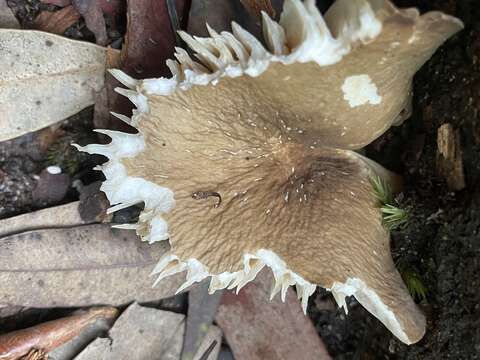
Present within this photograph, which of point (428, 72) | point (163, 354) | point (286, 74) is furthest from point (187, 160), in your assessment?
point (163, 354)

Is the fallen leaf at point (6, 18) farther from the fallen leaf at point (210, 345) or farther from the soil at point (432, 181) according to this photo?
the fallen leaf at point (210, 345)

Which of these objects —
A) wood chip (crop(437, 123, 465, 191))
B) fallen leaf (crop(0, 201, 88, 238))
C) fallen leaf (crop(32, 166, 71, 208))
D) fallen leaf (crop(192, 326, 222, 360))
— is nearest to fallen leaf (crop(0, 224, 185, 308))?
fallen leaf (crop(0, 201, 88, 238))

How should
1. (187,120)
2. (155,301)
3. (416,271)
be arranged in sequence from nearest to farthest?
(187,120), (416,271), (155,301)

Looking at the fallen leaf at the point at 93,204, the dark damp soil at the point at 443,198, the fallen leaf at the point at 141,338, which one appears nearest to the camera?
the dark damp soil at the point at 443,198

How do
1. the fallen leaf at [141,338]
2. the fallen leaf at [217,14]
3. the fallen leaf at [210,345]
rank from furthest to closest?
1. the fallen leaf at [210,345]
2. the fallen leaf at [141,338]
3. the fallen leaf at [217,14]

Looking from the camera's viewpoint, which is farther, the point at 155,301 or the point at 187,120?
the point at 155,301

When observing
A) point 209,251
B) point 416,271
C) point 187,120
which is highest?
point 187,120

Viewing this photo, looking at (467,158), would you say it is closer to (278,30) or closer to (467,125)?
(467,125)

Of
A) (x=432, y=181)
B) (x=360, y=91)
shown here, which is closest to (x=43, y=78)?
(x=360, y=91)

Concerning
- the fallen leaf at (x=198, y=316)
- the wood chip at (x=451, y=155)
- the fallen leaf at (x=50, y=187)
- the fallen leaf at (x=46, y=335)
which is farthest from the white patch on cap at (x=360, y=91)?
the fallen leaf at (x=46, y=335)
